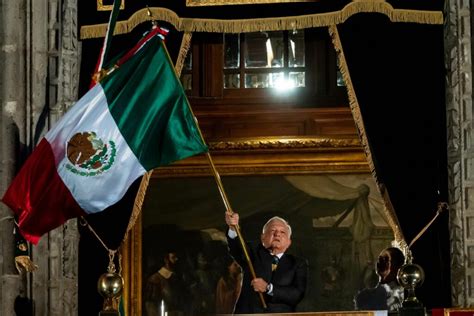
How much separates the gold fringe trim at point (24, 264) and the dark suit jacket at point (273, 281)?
189cm

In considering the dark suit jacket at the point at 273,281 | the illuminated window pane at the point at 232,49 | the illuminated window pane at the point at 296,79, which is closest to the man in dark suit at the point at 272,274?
the dark suit jacket at the point at 273,281

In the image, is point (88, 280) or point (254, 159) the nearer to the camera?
point (88, 280)

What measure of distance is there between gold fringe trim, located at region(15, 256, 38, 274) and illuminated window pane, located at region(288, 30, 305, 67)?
3785 mm

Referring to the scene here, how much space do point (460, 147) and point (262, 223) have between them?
3.43m

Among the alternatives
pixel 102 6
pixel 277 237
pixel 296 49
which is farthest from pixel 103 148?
pixel 296 49

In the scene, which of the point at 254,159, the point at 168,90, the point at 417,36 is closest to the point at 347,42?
the point at 417,36

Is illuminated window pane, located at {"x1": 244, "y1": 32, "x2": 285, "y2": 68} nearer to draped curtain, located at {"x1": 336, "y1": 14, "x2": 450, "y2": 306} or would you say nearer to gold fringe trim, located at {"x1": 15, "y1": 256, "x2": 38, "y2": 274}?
draped curtain, located at {"x1": 336, "y1": 14, "x2": 450, "y2": 306}

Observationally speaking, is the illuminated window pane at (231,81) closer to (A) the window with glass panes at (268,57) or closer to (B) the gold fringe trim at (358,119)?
(A) the window with glass panes at (268,57)

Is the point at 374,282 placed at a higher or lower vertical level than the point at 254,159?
lower

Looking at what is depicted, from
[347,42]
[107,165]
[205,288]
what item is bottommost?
[205,288]

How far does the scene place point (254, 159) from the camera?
18.4m

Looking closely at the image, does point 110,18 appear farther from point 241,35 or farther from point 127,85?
point 241,35

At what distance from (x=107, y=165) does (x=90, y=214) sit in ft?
2.80

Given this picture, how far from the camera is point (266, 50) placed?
17875mm
